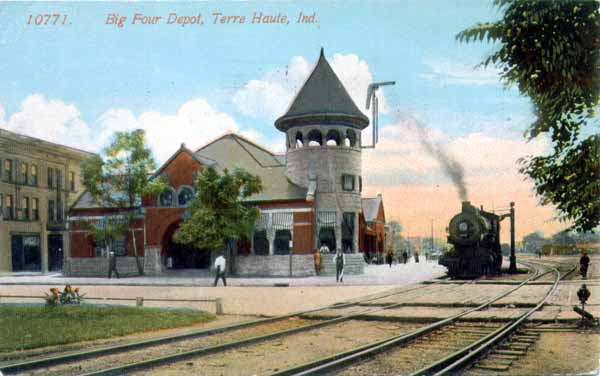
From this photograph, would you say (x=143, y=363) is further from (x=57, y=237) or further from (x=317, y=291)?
(x=57, y=237)

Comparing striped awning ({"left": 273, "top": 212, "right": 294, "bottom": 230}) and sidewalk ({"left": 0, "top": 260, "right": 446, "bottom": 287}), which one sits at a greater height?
striped awning ({"left": 273, "top": 212, "right": 294, "bottom": 230})

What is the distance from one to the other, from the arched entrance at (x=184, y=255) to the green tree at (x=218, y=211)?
80 centimetres

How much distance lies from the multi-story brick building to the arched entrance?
6427mm

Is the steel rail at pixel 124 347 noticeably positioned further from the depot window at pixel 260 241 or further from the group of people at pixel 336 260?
the depot window at pixel 260 241

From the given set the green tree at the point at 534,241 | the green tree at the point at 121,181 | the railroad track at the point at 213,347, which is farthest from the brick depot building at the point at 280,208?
the railroad track at the point at 213,347

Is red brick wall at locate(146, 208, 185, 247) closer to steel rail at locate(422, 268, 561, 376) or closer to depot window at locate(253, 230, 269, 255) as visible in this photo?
depot window at locate(253, 230, 269, 255)

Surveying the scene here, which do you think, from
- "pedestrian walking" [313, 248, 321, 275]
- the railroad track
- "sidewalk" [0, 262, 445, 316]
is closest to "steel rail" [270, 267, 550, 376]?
the railroad track

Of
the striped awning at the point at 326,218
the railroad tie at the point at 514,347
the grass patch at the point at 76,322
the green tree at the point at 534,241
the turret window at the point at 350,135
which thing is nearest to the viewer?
the railroad tie at the point at 514,347

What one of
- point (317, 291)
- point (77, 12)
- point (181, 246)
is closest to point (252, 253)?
point (181, 246)

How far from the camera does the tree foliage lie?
25.1 metres

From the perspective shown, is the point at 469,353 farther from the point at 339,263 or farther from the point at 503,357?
the point at 339,263

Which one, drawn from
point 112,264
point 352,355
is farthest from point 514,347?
point 112,264

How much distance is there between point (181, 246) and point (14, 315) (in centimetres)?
1358

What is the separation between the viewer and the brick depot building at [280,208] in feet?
60.6
